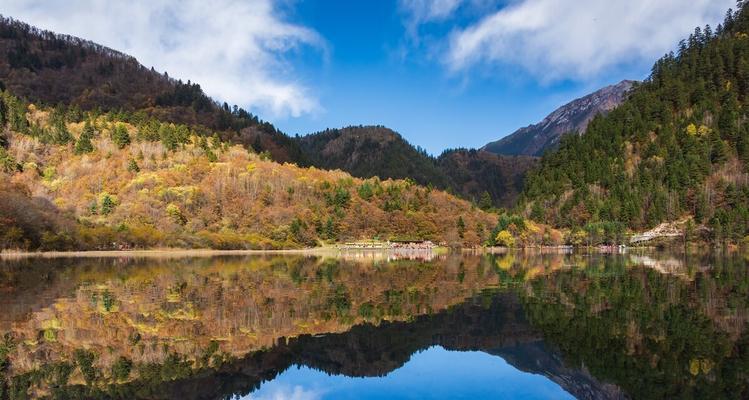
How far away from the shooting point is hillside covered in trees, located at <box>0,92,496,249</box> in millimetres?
153875

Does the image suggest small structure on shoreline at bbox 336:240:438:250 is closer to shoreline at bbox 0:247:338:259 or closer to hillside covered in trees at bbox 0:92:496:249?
hillside covered in trees at bbox 0:92:496:249

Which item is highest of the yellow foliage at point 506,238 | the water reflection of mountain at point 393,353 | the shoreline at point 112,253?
the yellow foliage at point 506,238

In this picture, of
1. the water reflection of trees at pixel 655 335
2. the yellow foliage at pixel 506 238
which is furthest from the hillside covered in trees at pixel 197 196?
the water reflection of trees at pixel 655 335

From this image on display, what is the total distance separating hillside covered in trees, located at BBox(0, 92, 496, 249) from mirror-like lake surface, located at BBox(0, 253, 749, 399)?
372 feet

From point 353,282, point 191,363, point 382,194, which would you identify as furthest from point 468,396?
point 382,194

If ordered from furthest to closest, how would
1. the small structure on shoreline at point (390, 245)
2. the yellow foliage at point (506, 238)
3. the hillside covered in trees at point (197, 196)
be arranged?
the yellow foliage at point (506, 238) → the small structure on shoreline at point (390, 245) → the hillside covered in trees at point (197, 196)

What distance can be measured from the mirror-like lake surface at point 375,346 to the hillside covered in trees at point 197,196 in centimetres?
11326

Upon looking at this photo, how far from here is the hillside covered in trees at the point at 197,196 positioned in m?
154

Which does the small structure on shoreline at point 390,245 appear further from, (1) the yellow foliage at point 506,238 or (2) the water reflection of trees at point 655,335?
(2) the water reflection of trees at point 655,335

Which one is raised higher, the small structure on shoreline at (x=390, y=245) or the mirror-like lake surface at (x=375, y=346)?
the small structure on shoreline at (x=390, y=245)

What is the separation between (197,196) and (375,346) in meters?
156

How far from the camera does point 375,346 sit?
2042 cm

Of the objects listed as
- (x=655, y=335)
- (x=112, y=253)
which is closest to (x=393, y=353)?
(x=655, y=335)

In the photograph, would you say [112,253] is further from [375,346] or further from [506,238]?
[506,238]
